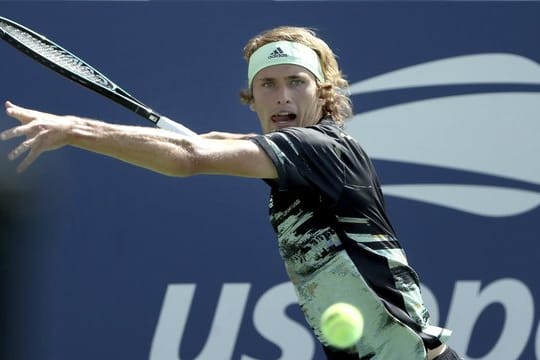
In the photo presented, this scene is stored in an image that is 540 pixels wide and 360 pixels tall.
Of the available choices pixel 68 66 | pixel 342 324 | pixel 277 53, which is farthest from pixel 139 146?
pixel 68 66

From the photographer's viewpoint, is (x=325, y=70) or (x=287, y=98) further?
(x=325, y=70)

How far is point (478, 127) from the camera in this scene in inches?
234

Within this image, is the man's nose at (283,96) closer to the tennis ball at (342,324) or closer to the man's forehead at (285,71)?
the man's forehead at (285,71)

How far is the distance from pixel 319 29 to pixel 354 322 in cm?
238

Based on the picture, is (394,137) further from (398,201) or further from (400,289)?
(400,289)

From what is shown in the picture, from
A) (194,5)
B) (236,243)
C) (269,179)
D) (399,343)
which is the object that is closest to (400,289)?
(399,343)

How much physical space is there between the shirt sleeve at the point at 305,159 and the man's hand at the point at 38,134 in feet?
2.02

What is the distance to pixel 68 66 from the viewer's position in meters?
4.62

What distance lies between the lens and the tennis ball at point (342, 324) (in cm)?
373

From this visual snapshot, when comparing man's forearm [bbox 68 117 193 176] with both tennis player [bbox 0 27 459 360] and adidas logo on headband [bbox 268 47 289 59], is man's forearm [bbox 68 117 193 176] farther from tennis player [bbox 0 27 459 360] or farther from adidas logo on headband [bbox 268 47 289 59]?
Answer: adidas logo on headband [bbox 268 47 289 59]

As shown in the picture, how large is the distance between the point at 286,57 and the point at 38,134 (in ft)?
4.26

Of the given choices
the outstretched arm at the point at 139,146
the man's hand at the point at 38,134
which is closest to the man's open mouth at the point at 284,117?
the outstretched arm at the point at 139,146

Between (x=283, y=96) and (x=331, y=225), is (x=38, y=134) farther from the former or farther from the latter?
(x=283, y=96)

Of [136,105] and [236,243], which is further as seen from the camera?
[236,243]
